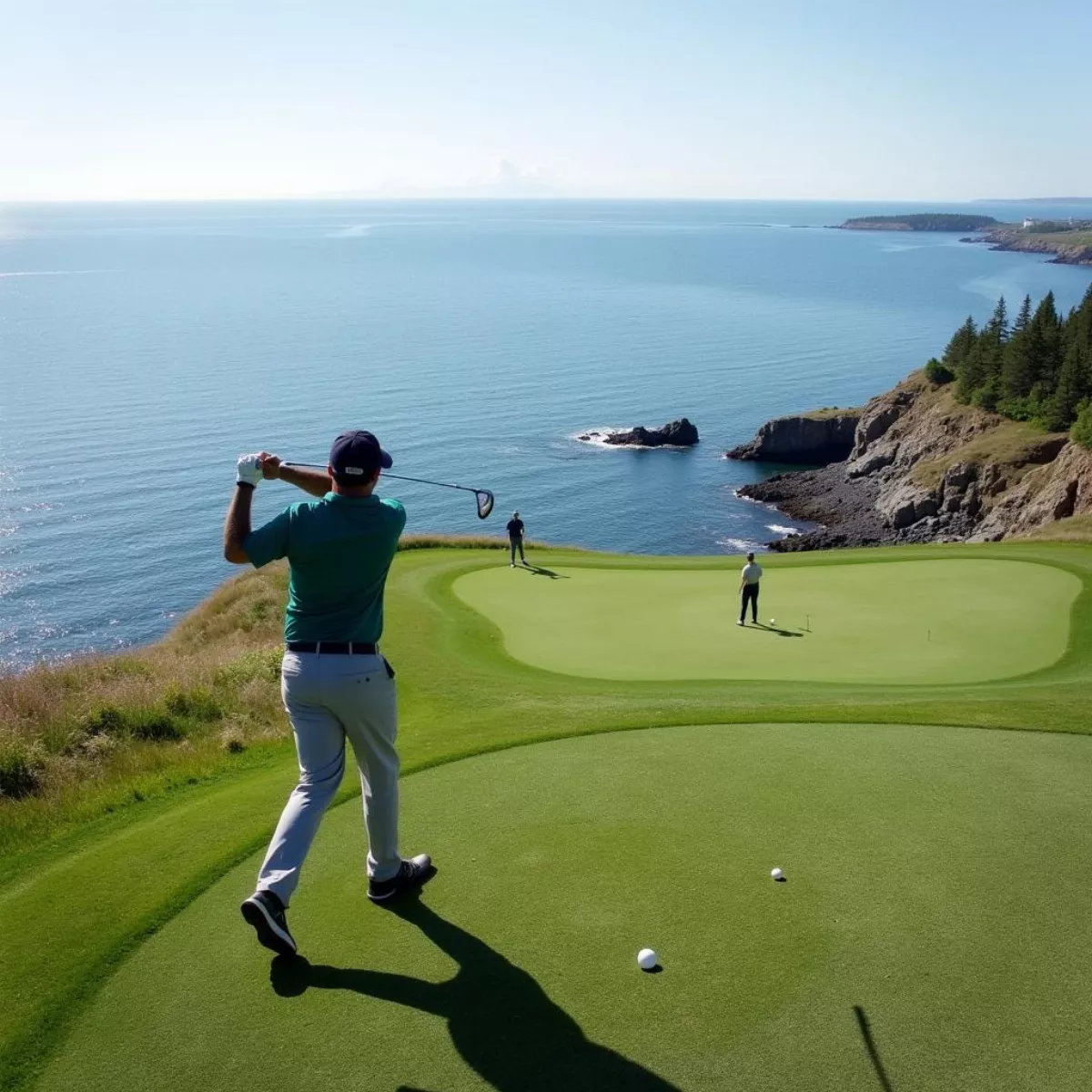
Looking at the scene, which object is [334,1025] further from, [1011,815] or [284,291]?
[284,291]

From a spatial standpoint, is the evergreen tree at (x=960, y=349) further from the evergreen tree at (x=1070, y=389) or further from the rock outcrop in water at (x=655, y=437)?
the rock outcrop in water at (x=655, y=437)

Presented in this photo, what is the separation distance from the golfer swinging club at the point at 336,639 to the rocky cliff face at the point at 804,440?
272ft

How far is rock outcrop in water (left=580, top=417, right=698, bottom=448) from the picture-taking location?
8731 cm

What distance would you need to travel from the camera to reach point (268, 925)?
5254mm

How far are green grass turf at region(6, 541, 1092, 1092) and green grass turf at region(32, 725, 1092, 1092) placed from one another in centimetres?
33

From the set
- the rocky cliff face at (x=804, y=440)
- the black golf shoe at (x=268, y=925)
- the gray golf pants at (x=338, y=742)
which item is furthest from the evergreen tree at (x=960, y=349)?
the black golf shoe at (x=268, y=925)

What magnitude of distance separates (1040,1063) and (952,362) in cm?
8628

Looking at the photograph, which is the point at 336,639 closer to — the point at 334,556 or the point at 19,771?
the point at 334,556

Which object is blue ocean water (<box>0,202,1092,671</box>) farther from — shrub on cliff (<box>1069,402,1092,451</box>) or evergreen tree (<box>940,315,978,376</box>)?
shrub on cliff (<box>1069,402,1092,451</box>)

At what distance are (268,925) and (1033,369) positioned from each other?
76.1m

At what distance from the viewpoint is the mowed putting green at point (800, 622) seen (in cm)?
1442

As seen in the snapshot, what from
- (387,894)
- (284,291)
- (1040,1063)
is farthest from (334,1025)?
(284,291)

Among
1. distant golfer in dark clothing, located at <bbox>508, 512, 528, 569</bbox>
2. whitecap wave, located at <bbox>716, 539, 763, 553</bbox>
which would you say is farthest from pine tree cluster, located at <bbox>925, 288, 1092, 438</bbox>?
distant golfer in dark clothing, located at <bbox>508, 512, 528, 569</bbox>

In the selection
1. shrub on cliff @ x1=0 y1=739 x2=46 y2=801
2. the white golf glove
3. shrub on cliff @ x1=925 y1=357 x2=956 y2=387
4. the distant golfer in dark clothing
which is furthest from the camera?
shrub on cliff @ x1=925 y1=357 x2=956 y2=387
